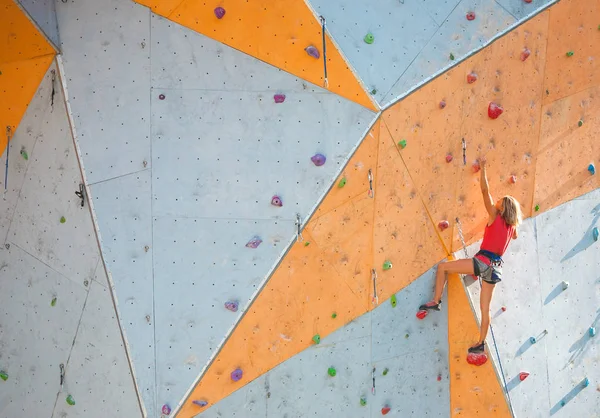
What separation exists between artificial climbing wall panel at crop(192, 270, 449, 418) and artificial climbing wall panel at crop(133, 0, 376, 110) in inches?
73.0

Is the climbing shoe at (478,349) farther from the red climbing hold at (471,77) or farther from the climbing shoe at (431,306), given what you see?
the red climbing hold at (471,77)

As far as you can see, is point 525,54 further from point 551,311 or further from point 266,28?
point 551,311

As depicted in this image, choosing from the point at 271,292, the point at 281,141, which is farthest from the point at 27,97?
the point at 271,292

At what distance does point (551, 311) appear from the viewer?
7145mm

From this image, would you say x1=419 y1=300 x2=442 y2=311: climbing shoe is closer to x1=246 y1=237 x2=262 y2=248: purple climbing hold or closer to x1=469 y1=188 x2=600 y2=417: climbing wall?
x1=469 y1=188 x2=600 y2=417: climbing wall

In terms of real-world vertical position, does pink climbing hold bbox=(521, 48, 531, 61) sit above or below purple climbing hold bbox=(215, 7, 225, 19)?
above

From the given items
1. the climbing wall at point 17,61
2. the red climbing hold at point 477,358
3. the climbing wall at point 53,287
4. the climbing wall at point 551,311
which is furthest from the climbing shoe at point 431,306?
the climbing wall at point 17,61

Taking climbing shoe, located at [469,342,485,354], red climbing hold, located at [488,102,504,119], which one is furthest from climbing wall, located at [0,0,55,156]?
climbing shoe, located at [469,342,485,354]

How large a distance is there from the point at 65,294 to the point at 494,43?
12.1 feet

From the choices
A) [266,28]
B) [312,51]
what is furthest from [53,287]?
[312,51]

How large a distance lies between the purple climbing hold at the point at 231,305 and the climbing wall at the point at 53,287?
807mm

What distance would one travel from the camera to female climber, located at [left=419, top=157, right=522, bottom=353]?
6.21 meters

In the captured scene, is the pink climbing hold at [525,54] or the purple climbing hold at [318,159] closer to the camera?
the purple climbing hold at [318,159]

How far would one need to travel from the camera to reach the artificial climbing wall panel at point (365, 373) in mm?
6215
